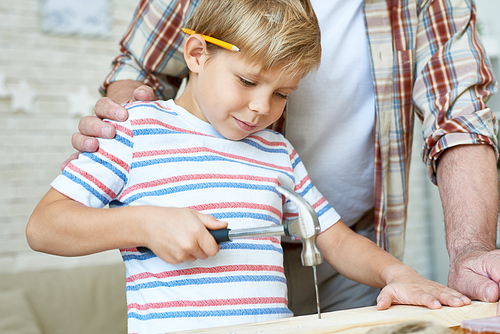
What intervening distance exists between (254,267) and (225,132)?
28 centimetres

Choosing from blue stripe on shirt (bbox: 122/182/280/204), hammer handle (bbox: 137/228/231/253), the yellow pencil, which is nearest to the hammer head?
hammer handle (bbox: 137/228/231/253)

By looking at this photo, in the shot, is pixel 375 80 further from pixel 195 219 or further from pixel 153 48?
pixel 195 219

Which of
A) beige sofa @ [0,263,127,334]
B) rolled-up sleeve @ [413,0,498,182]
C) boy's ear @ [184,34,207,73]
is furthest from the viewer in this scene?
beige sofa @ [0,263,127,334]

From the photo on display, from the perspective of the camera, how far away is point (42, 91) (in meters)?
2.64

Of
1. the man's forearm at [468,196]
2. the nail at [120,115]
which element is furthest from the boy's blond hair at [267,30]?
the man's forearm at [468,196]

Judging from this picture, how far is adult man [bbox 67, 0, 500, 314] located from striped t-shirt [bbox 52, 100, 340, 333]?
0.23 meters

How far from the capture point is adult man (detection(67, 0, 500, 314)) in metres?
1.14

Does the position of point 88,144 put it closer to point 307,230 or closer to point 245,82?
point 245,82

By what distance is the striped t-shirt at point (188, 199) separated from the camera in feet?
2.64

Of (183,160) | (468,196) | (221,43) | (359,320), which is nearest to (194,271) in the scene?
(183,160)

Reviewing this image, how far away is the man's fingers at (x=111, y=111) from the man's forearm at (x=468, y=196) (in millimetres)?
748

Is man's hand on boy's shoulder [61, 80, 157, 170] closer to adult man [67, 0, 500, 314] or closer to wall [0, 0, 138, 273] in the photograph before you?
adult man [67, 0, 500, 314]

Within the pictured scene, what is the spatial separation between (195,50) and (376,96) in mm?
558

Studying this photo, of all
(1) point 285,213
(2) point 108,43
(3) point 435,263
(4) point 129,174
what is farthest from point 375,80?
(3) point 435,263
